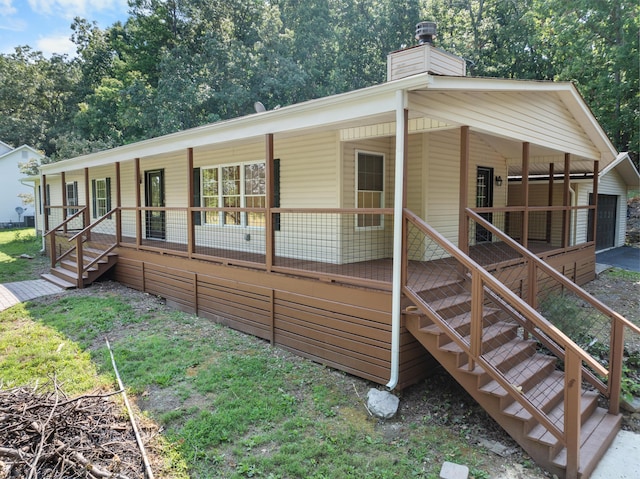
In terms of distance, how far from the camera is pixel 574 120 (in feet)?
29.8

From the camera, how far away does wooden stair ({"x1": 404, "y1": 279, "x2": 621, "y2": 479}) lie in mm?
3695

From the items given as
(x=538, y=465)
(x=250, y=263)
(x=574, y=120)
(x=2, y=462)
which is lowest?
(x=538, y=465)

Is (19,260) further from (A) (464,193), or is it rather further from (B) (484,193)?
(A) (464,193)

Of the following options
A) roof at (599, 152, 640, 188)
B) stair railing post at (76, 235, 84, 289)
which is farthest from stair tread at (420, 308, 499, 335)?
roof at (599, 152, 640, 188)

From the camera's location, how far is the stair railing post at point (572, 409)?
331cm

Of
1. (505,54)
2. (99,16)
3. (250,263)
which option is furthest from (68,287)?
(99,16)

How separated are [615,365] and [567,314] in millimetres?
2036

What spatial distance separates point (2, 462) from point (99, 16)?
37598mm

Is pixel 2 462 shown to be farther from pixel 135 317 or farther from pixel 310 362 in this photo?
pixel 135 317

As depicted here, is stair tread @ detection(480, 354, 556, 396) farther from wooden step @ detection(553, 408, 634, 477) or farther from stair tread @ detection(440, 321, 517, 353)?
wooden step @ detection(553, 408, 634, 477)

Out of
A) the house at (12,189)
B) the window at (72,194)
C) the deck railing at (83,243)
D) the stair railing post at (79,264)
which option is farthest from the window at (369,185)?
the house at (12,189)

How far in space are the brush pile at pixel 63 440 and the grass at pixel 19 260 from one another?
28.2 ft

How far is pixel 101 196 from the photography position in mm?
13961

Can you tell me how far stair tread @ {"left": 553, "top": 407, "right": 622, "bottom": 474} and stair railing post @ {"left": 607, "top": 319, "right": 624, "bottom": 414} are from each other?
0.13m
